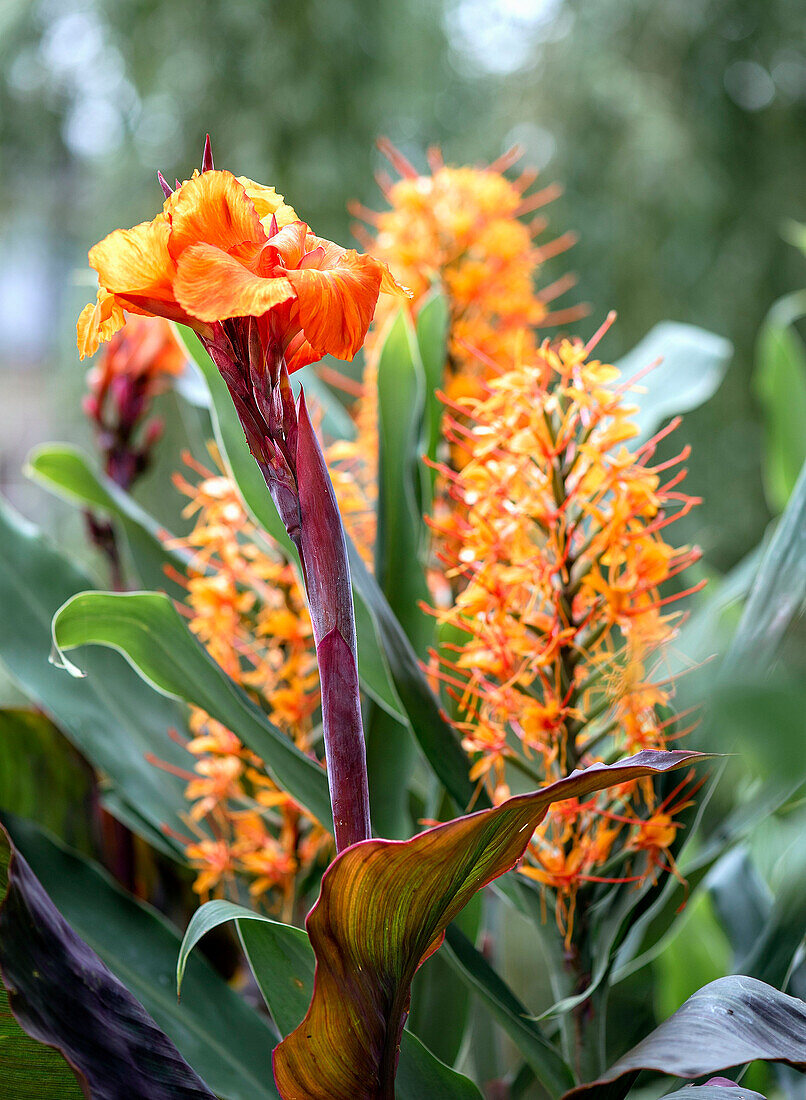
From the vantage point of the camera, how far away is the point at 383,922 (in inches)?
8.3

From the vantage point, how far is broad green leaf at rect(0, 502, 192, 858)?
360 millimetres

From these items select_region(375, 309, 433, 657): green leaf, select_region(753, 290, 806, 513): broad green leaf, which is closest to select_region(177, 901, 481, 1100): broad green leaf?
select_region(375, 309, 433, 657): green leaf

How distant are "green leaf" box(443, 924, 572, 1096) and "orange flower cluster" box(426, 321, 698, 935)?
30 mm

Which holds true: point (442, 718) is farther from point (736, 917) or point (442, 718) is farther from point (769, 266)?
point (769, 266)

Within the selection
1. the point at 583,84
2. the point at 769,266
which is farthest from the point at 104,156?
the point at 769,266

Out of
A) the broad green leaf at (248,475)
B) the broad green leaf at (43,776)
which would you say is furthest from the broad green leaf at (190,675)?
the broad green leaf at (43,776)

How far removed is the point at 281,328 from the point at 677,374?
1.02 feet

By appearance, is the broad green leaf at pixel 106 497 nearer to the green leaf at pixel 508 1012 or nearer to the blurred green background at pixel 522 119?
the green leaf at pixel 508 1012

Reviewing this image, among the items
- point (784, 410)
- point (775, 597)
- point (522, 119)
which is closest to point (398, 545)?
point (775, 597)

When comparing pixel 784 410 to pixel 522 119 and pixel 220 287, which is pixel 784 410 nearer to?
pixel 220 287

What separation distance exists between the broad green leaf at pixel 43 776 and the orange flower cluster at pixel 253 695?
69 millimetres

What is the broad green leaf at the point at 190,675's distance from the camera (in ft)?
0.91

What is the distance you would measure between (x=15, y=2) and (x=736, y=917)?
545 mm

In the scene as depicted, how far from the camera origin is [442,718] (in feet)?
0.93
